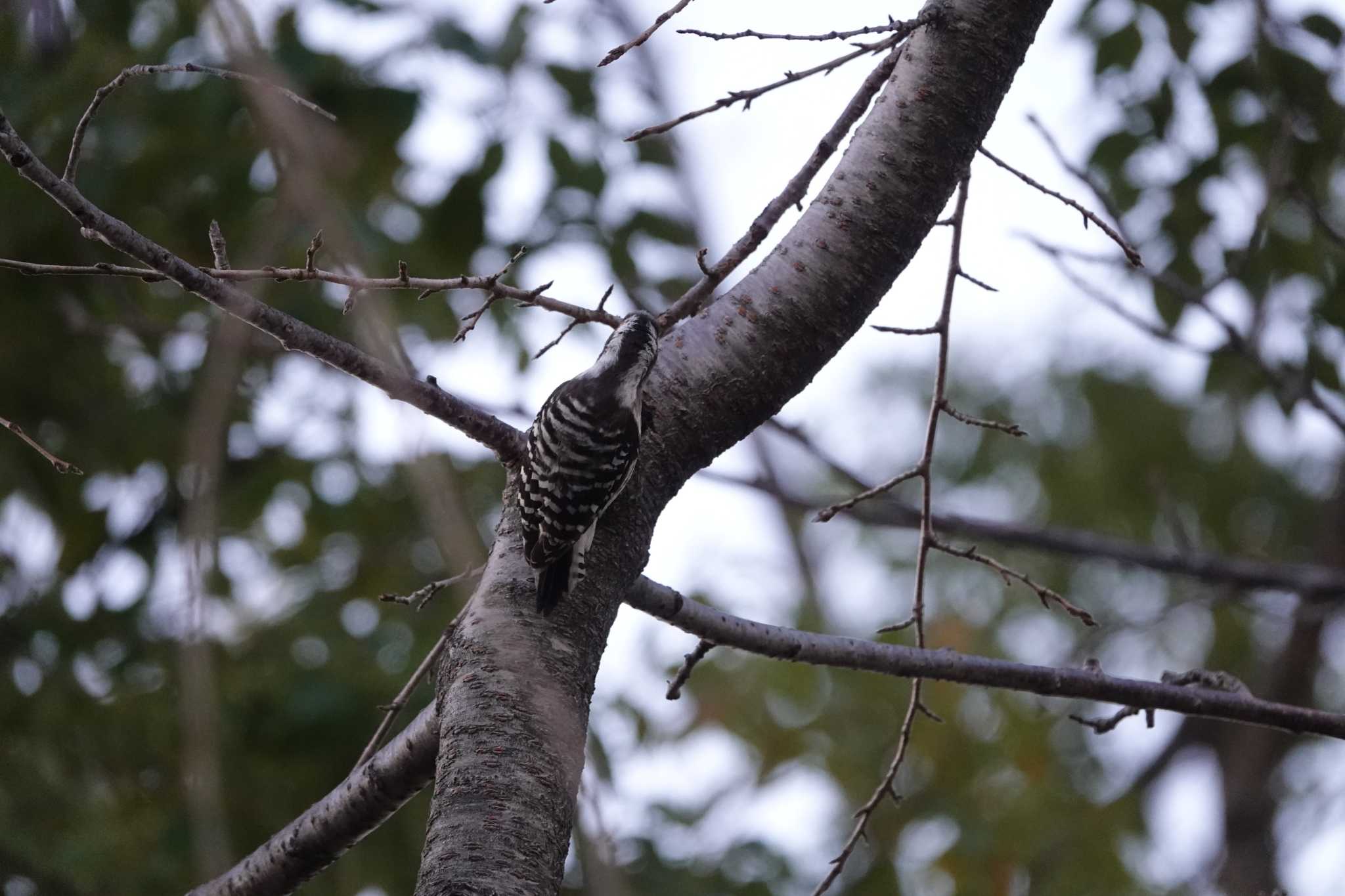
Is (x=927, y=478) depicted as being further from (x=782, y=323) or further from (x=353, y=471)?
(x=353, y=471)

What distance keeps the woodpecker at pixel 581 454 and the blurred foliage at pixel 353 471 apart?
481mm

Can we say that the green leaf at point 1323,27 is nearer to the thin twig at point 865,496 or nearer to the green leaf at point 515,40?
the thin twig at point 865,496

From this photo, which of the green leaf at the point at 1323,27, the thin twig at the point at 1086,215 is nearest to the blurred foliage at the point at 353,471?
the green leaf at the point at 1323,27

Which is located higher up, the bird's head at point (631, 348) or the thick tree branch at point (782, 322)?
the bird's head at point (631, 348)

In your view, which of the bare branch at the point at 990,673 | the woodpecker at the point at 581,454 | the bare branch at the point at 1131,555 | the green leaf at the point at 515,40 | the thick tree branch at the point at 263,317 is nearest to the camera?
the thick tree branch at the point at 263,317

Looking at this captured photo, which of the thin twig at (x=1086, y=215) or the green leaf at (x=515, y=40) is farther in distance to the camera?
the green leaf at (x=515, y=40)

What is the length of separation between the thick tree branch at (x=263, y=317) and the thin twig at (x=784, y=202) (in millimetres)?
601

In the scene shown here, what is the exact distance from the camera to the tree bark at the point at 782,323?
186cm

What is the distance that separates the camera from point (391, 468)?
18.2 ft

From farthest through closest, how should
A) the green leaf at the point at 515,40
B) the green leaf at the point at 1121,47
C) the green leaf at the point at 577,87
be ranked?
the green leaf at the point at 577,87 → the green leaf at the point at 515,40 → the green leaf at the point at 1121,47

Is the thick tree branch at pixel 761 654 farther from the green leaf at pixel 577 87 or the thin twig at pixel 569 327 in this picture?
the green leaf at pixel 577 87

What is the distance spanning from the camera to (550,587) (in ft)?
6.18

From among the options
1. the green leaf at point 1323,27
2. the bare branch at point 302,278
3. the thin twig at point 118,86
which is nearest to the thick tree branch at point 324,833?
the bare branch at point 302,278

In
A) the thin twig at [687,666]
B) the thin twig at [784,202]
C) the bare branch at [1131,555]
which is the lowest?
the thin twig at [687,666]
